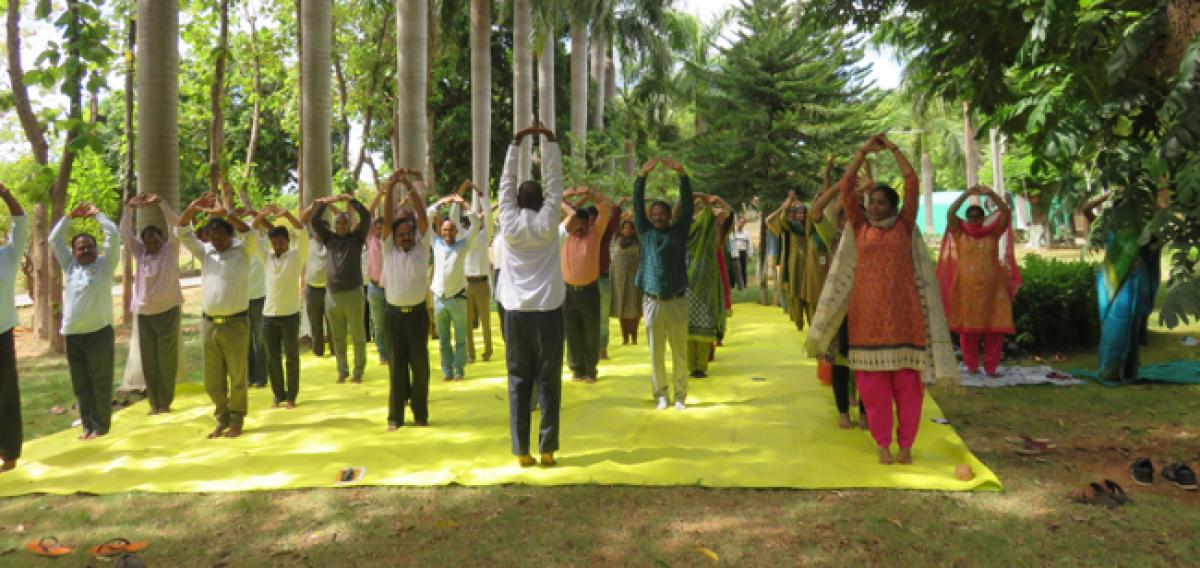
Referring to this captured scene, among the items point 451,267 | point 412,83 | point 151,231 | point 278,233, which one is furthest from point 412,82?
point 151,231

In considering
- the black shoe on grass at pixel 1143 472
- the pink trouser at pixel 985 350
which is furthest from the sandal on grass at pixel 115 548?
the pink trouser at pixel 985 350

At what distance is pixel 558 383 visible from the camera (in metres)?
5.50

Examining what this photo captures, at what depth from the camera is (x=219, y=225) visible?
21.4 ft

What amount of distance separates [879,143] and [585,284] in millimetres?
3671

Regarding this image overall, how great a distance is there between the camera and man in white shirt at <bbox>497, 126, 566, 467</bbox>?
5.35 meters

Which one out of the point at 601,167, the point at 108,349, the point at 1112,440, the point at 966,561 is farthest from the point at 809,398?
the point at 601,167

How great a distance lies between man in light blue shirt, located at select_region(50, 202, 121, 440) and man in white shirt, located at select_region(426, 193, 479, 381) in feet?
9.72

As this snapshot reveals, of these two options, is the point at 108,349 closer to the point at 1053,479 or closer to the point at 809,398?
the point at 809,398

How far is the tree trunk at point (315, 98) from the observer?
10.4 m

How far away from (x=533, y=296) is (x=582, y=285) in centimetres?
287

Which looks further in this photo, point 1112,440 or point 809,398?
point 809,398

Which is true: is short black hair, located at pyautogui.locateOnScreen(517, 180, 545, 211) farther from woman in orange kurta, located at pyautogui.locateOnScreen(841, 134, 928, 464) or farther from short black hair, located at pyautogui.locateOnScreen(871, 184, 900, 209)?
short black hair, located at pyautogui.locateOnScreen(871, 184, 900, 209)

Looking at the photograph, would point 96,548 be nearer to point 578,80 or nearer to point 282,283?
point 282,283

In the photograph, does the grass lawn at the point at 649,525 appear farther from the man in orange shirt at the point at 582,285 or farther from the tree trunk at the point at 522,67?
the tree trunk at the point at 522,67
